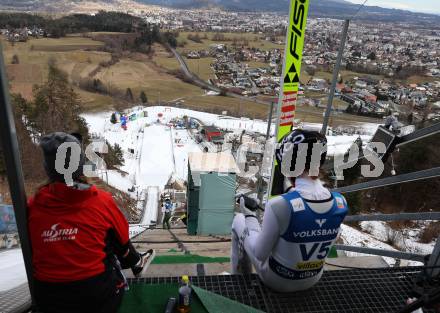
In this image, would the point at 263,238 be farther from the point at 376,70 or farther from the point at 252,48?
the point at 252,48

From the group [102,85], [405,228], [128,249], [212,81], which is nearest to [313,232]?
[128,249]

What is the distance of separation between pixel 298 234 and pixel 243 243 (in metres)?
0.72

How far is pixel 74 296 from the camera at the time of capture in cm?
181

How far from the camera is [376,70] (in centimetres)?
1355

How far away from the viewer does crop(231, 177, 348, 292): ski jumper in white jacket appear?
83.0 inches

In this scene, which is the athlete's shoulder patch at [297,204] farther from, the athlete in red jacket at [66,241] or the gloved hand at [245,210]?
the athlete in red jacket at [66,241]

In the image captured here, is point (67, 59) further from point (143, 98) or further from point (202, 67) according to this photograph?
point (202, 67)

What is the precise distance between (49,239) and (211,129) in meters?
36.7

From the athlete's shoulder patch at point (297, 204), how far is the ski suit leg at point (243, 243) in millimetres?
653

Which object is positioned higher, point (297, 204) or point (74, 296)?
point (297, 204)

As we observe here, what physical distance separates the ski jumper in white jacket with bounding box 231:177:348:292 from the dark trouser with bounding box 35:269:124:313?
3.53 feet

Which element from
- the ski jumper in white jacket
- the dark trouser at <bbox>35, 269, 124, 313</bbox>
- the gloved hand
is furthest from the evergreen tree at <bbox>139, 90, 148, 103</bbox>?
the dark trouser at <bbox>35, 269, 124, 313</bbox>

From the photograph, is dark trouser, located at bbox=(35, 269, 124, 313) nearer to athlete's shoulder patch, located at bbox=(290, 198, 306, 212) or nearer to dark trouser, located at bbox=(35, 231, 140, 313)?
dark trouser, located at bbox=(35, 231, 140, 313)

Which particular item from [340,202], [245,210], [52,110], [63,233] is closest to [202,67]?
[52,110]
